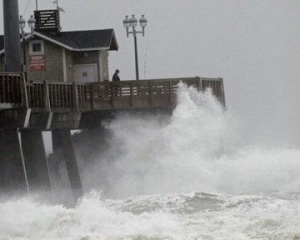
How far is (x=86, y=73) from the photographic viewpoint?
43188mm

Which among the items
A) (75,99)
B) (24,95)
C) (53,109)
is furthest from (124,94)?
(24,95)

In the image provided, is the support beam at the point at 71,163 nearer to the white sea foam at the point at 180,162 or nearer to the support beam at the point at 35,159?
the white sea foam at the point at 180,162

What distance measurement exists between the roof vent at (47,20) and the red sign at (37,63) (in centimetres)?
277

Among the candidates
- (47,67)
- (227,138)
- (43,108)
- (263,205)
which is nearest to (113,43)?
(47,67)

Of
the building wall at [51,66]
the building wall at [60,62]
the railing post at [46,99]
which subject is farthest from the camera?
the building wall at [60,62]

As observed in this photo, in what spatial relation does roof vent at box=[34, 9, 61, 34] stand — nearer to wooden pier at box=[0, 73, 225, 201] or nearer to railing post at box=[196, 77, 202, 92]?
wooden pier at box=[0, 73, 225, 201]

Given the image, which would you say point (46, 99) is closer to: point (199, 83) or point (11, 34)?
point (11, 34)

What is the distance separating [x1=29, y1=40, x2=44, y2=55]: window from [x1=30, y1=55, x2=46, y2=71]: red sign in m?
0.23

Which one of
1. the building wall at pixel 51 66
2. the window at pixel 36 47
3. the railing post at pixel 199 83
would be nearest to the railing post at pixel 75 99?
the railing post at pixel 199 83

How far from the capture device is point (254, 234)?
1992 cm

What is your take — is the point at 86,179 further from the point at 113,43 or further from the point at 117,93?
the point at 113,43

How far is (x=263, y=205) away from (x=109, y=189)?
11536mm

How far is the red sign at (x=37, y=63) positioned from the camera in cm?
4259

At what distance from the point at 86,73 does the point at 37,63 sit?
2.21m
